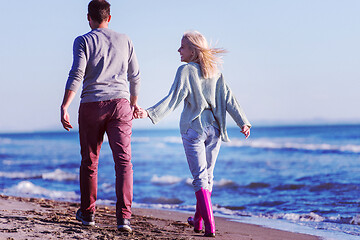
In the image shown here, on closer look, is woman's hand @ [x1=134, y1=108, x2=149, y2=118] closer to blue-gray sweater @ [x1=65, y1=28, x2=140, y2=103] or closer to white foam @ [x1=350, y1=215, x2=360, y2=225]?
blue-gray sweater @ [x1=65, y1=28, x2=140, y2=103]

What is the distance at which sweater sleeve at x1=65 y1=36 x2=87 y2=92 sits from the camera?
10.9 feet

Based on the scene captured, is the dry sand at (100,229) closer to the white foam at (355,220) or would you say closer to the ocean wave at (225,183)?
the white foam at (355,220)

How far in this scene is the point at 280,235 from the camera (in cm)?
446

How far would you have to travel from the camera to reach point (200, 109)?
3.75 m

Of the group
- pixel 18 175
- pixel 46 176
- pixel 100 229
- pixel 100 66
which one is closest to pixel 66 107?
pixel 100 66

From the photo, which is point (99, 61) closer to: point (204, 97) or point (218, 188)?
point (204, 97)

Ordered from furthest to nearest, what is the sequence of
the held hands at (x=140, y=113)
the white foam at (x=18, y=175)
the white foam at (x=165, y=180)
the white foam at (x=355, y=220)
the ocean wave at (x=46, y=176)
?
the white foam at (x=18, y=175)
the ocean wave at (x=46, y=176)
the white foam at (x=165, y=180)
the white foam at (x=355, y=220)
the held hands at (x=140, y=113)

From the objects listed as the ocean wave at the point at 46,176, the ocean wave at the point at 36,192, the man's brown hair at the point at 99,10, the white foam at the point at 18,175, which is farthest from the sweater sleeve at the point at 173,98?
the white foam at the point at 18,175

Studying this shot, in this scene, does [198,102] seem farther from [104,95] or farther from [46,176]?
[46,176]

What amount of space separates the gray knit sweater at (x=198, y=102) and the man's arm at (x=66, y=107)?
0.67m

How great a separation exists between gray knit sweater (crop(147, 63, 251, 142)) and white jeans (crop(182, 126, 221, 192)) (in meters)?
0.06

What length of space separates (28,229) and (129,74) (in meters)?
1.44

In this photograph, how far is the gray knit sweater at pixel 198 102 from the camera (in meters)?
3.69

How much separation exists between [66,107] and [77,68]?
12.2 inches
